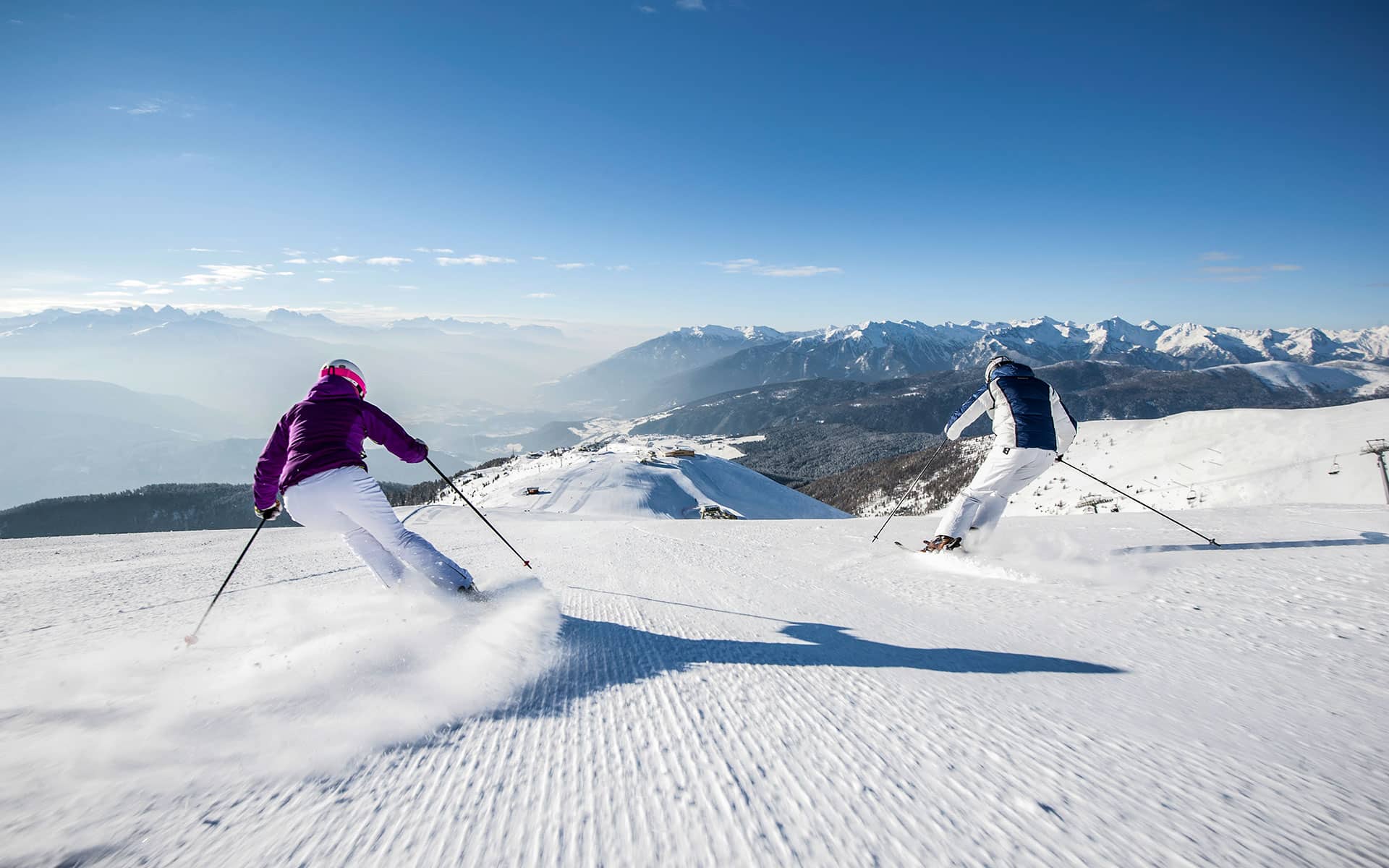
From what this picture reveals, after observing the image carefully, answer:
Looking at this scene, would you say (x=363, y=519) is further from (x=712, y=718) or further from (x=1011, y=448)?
(x=1011, y=448)

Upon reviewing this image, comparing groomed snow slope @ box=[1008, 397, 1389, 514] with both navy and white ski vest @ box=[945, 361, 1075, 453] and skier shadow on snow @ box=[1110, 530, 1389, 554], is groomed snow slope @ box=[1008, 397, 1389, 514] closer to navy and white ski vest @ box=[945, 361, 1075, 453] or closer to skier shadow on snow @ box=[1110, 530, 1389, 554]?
skier shadow on snow @ box=[1110, 530, 1389, 554]

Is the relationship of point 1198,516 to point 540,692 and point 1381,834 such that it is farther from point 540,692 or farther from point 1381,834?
point 540,692

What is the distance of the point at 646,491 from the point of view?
39.7 metres

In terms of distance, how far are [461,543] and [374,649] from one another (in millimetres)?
6031

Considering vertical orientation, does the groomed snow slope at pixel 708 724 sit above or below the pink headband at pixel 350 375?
below

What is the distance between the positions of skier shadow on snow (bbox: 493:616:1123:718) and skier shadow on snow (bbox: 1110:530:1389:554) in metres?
3.89

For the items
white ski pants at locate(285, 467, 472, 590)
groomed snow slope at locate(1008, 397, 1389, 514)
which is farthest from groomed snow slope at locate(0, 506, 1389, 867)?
groomed snow slope at locate(1008, 397, 1389, 514)

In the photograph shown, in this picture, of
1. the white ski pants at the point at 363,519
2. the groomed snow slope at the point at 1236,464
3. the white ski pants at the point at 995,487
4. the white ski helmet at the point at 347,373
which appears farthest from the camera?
the groomed snow slope at the point at 1236,464

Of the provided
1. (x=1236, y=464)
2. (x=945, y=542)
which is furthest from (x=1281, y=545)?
(x=1236, y=464)

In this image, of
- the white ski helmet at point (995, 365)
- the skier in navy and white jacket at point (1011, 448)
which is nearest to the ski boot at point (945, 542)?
the skier in navy and white jacket at point (1011, 448)

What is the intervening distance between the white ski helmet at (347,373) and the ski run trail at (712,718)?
1840 mm

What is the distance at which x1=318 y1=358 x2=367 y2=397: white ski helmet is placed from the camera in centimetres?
484

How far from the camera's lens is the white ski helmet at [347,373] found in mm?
4836

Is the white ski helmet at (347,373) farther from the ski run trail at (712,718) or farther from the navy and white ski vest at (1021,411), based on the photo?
the navy and white ski vest at (1021,411)
